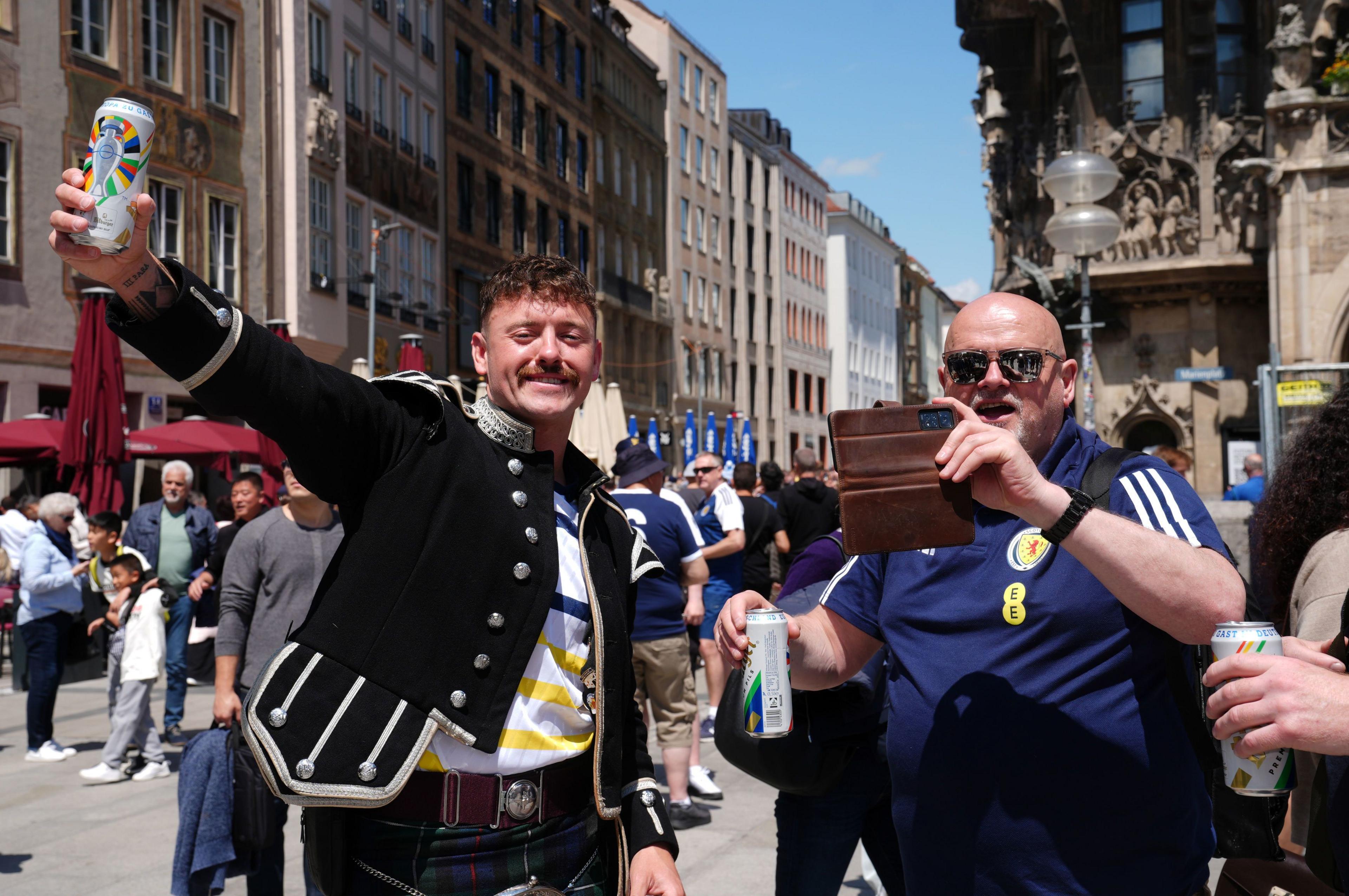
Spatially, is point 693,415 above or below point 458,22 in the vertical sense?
below

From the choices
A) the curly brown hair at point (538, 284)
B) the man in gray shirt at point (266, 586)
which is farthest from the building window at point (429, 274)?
the curly brown hair at point (538, 284)

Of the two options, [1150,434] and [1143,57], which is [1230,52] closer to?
[1143,57]

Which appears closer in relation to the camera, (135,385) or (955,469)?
(955,469)

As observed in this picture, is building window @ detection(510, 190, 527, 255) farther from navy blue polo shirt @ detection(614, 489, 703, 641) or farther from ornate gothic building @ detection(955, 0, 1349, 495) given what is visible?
navy blue polo shirt @ detection(614, 489, 703, 641)

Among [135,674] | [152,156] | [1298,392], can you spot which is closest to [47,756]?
[135,674]

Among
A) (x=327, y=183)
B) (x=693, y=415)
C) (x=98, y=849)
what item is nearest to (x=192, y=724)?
(x=98, y=849)

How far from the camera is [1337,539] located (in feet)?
11.9

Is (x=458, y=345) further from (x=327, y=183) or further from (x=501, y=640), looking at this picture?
(x=501, y=640)

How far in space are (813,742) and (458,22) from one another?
3577cm

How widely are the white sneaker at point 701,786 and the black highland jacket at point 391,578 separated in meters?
5.87

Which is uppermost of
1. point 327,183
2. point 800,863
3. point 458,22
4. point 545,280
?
point 458,22

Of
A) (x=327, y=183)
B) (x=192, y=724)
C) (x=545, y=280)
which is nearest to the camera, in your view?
(x=545, y=280)

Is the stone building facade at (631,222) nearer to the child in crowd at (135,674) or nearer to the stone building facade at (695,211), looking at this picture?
the stone building facade at (695,211)

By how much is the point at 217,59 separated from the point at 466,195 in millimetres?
13581
